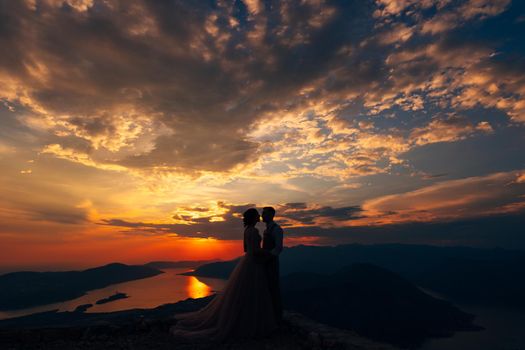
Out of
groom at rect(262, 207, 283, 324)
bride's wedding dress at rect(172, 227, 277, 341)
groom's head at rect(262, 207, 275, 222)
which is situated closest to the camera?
bride's wedding dress at rect(172, 227, 277, 341)

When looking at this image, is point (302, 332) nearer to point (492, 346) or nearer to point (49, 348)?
point (49, 348)

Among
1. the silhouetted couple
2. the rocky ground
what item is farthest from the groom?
the rocky ground

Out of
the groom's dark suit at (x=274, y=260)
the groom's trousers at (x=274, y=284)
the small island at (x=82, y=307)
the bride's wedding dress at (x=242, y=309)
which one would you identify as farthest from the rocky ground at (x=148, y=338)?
the small island at (x=82, y=307)

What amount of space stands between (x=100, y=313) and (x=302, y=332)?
625 ft

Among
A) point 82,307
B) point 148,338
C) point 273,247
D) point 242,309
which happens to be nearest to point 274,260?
point 273,247

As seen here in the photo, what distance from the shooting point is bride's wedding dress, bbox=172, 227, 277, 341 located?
26.2 feet

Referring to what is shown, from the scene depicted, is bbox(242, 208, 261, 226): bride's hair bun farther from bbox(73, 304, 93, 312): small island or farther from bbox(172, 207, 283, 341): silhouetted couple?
bbox(73, 304, 93, 312): small island

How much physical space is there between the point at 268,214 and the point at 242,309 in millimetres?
2534

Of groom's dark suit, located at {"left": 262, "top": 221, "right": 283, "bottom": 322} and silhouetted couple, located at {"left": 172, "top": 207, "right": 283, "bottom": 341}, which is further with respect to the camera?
groom's dark suit, located at {"left": 262, "top": 221, "right": 283, "bottom": 322}

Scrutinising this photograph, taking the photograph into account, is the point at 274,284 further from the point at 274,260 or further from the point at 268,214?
the point at 268,214

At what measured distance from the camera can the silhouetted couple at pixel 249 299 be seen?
803 centimetres

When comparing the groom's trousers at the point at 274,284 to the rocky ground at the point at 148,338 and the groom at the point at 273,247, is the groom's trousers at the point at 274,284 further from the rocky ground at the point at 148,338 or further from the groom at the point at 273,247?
the rocky ground at the point at 148,338

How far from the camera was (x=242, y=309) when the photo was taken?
8.21 meters

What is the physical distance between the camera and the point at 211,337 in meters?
7.71
